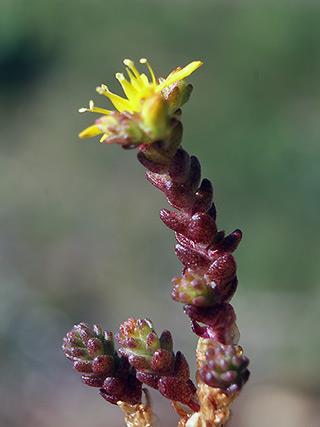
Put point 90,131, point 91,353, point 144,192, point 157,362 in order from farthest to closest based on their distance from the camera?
point 144,192 → point 91,353 → point 157,362 → point 90,131

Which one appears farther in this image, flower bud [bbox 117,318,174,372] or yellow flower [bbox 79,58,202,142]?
flower bud [bbox 117,318,174,372]

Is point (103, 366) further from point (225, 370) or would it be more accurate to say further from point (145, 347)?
point (225, 370)

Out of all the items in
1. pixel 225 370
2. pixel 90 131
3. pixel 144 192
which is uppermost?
pixel 144 192

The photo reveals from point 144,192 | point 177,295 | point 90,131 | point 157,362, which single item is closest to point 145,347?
point 157,362

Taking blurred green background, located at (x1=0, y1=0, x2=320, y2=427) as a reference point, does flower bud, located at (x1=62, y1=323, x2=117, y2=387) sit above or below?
below

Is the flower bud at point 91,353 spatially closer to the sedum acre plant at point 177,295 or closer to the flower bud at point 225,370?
the sedum acre plant at point 177,295

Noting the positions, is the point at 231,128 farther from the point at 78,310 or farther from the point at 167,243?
the point at 78,310

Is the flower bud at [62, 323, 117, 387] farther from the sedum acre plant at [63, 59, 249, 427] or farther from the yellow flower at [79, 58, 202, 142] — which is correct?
the yellow flower at [79, 58, 202, 142]

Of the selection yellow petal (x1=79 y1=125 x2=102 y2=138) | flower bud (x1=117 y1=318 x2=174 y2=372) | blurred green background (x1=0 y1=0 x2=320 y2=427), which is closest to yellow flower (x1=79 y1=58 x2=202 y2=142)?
yellow petal (x1=79 y1=125 x2=102 y2=138)
